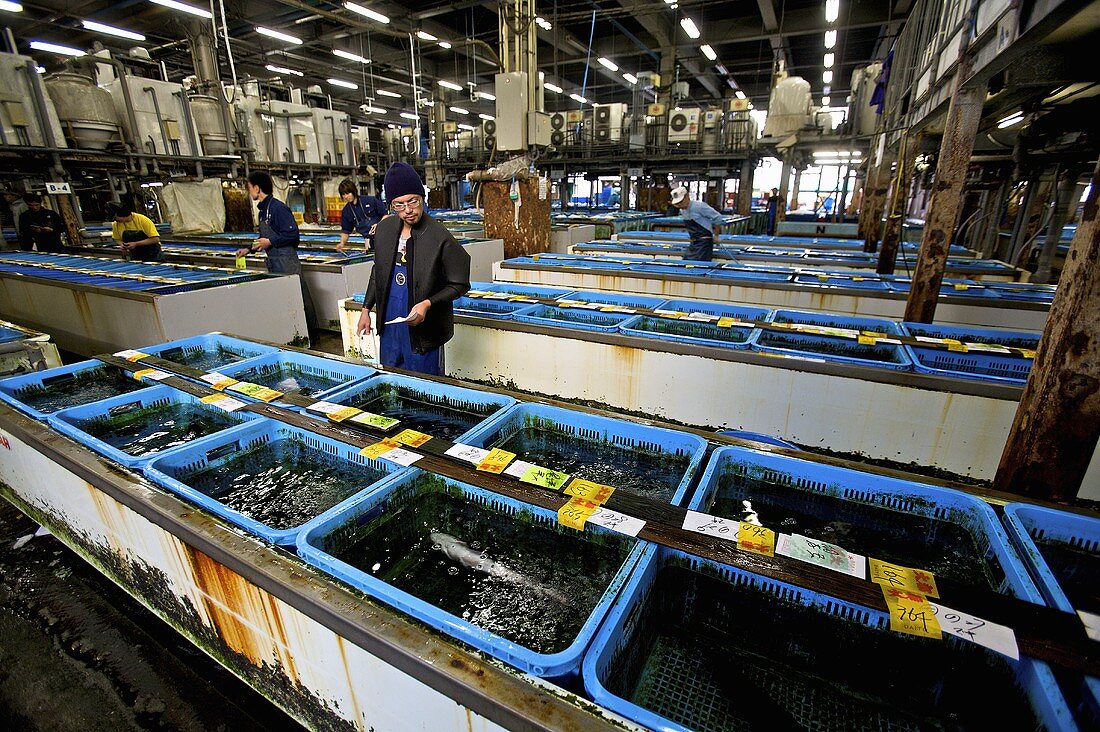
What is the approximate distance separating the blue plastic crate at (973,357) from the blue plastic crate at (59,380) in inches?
182

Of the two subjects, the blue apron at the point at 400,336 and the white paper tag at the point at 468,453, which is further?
the blue apron at the point at 400,336

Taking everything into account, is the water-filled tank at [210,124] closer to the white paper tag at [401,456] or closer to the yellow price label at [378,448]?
the yellow price label at [378,448]

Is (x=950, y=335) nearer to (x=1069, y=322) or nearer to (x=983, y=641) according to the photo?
(x=1069, y=322)

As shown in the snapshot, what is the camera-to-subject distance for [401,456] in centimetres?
186

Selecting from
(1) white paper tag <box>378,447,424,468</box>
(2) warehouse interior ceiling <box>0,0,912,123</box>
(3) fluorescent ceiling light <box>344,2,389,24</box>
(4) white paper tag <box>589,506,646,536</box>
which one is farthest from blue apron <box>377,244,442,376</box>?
(3) fluorescent ceiling light <box>344,2,389,24</box>

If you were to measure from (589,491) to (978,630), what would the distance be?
99cm

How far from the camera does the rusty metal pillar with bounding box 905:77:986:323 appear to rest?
330cm

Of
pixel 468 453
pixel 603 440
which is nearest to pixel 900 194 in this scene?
pixel 603 440

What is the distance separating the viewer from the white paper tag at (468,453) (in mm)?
1841

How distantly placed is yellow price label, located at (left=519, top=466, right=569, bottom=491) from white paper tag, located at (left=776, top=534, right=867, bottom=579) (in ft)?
2.22

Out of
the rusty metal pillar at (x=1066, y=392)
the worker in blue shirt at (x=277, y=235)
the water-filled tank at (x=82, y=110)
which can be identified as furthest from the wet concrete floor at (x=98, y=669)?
the water-filled tank at (x=82, y=110)

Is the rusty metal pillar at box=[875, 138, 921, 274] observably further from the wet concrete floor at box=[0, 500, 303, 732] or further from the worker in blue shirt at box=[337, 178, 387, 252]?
the wet concrete floor at box=[0, 500, 303, 732]

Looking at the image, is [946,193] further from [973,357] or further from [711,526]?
[711,526]

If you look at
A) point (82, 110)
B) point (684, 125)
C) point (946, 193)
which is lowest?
point (946, 193)
